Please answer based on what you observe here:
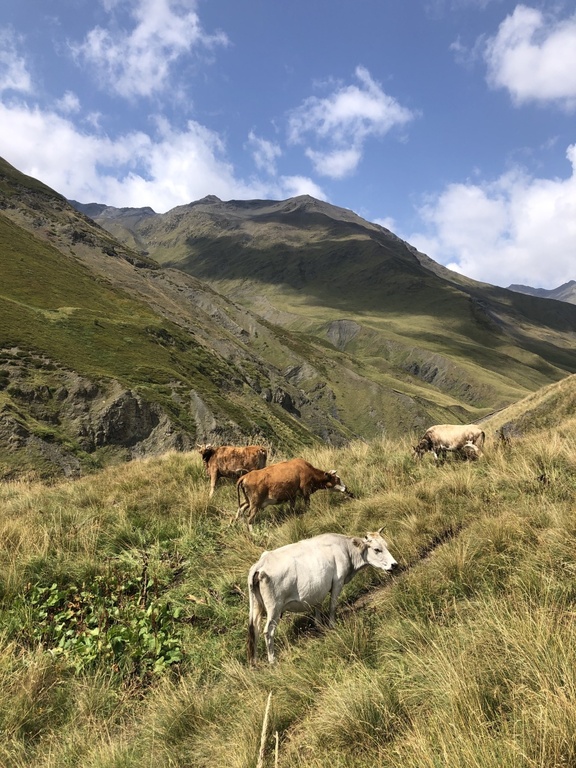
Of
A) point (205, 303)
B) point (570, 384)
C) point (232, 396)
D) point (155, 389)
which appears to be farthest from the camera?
point (205, 303)

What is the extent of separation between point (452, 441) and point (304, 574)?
331 inches

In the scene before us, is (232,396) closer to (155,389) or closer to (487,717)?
(155,389)

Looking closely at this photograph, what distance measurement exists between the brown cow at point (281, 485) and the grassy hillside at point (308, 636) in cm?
35

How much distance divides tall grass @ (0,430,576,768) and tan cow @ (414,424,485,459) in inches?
94.2

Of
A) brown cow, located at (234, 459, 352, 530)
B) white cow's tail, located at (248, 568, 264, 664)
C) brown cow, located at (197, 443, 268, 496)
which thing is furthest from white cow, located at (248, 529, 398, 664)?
brown cow, located at (197, 443, 268, 496)

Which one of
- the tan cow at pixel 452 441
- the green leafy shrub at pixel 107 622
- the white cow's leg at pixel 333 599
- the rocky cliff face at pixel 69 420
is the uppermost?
the tan cow at pixel 452 441

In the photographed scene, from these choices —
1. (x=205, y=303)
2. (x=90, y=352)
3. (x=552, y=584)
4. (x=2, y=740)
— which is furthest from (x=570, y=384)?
(x=205, y=303)

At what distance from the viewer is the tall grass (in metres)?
3.18

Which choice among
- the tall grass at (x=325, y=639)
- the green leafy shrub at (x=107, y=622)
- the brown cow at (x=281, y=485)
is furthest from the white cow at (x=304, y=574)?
the brown cow at (x=281, y=485)

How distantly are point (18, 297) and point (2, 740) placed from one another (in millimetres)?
66620

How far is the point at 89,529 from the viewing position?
326 inches

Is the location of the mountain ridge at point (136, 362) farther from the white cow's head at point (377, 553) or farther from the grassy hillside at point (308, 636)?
the white cow's head at point (377, 553)

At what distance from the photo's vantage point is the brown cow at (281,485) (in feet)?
28.4

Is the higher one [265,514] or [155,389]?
[265,514]
